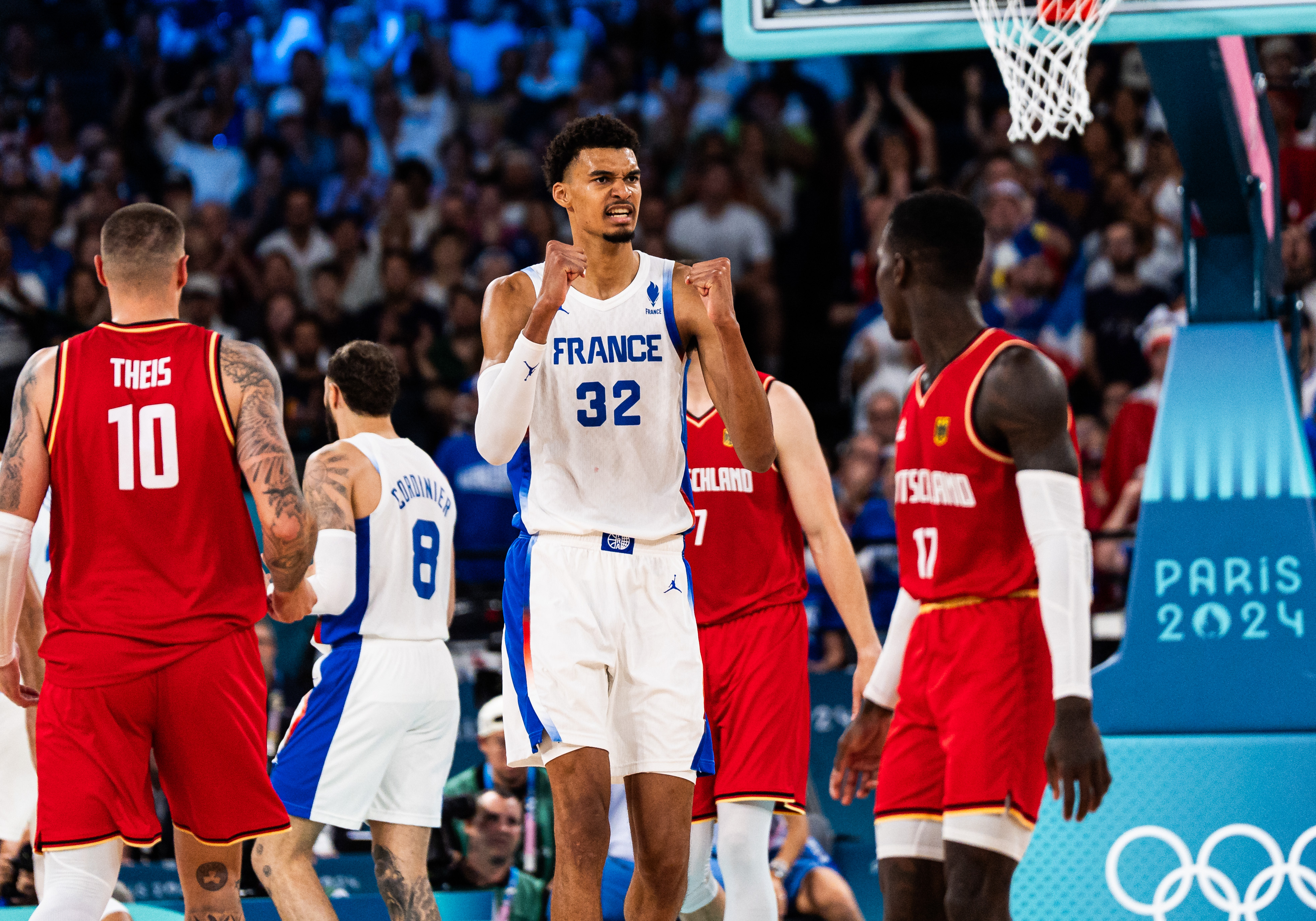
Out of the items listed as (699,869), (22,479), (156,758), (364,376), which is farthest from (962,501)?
(364,376)

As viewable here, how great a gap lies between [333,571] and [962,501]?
8.83 ft

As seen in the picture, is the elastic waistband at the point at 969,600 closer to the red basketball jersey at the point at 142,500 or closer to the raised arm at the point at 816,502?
the raised arm at the point at 816,502

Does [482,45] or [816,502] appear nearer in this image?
[816,502]

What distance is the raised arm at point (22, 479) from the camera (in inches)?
188

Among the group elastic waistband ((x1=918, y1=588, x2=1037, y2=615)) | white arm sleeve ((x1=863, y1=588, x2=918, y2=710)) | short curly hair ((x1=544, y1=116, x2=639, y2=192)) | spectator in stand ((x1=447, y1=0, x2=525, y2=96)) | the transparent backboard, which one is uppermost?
spectator in stand ((x1=447, y1=0, x2=525, y2=96))

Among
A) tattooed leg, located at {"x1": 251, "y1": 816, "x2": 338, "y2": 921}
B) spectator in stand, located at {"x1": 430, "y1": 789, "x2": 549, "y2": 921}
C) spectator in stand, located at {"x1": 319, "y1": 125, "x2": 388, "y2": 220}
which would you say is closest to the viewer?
tattooed leg, located at {"x1": 251, "y1": 816, "x2": 338, "y2": 921}

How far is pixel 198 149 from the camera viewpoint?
14.4 meters

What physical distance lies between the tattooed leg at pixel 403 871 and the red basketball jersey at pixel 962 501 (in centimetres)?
264

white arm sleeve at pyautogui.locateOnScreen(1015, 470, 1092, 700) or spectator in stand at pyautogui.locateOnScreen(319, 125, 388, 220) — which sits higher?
spectator in stand at pyautogui.locateOnScreen(319, 125, 388, 220)

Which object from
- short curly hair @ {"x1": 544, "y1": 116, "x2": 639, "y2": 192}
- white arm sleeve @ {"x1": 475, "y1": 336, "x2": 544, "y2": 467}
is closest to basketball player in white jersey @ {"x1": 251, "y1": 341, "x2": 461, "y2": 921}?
white arm sleeve @ {"x1": 475, "y1": 336, "x2": 544, "y2": 467}

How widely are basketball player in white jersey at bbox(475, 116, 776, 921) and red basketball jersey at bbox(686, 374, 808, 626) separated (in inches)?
34.7

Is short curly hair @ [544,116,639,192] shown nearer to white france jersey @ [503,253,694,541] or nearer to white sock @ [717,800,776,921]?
white france jersey @ [503,253,694,541]

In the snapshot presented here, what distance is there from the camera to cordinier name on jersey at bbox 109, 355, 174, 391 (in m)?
4.79

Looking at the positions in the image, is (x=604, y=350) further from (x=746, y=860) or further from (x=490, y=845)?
(x=490, y=845)
